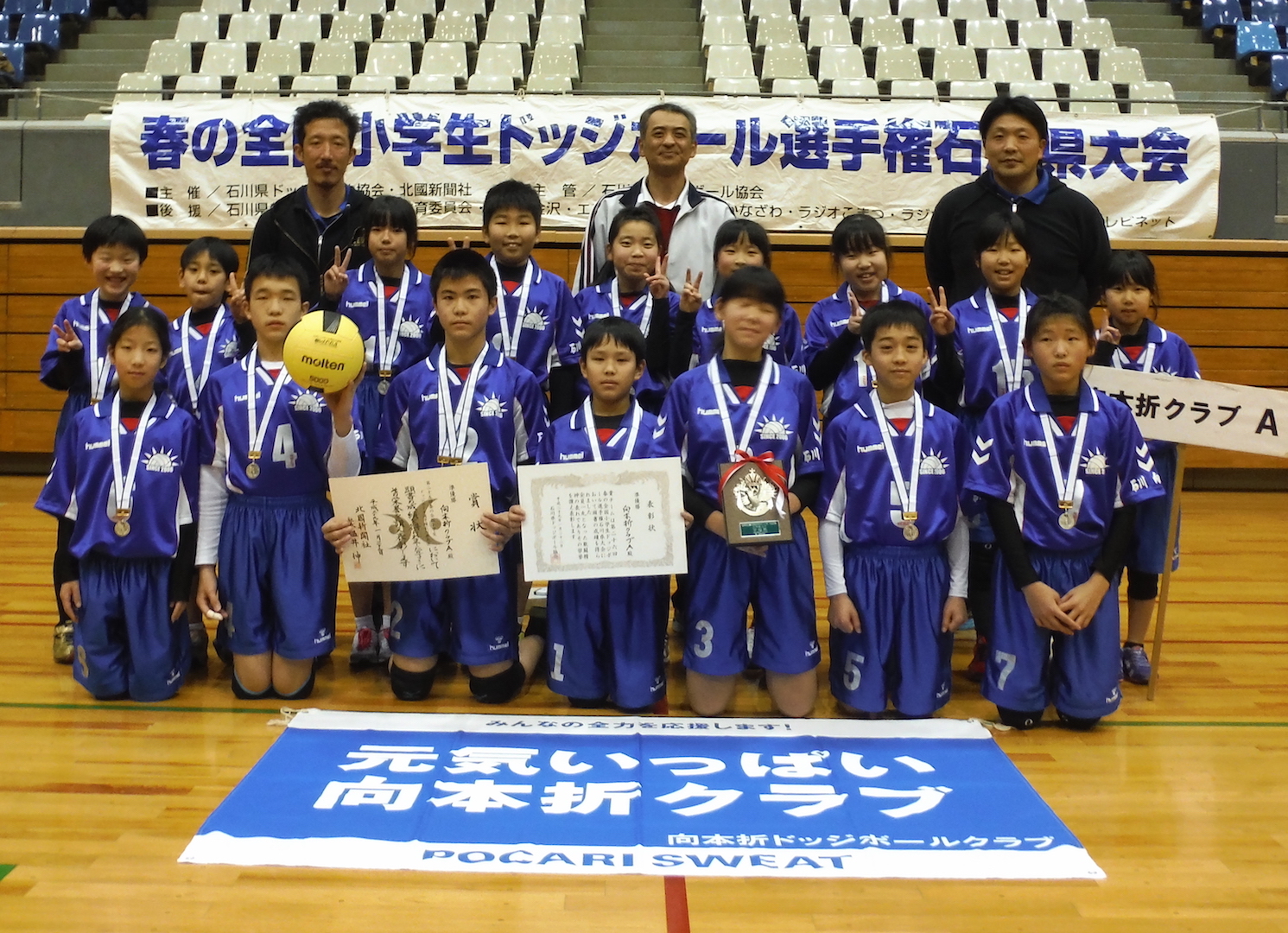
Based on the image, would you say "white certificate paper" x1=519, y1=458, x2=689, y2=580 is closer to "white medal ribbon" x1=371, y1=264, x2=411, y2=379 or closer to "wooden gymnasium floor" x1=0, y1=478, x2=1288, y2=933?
"wooden gymnasium floor" x1=0, y1=478, x2=1288, y2=933

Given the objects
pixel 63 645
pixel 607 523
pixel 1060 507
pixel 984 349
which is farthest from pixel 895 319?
pixel 63 645

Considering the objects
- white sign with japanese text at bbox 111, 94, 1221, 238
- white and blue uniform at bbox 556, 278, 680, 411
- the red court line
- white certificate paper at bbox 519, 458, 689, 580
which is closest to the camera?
the red court line

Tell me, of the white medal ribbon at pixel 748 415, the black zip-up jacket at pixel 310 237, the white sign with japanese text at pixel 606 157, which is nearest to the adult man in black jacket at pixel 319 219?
the black zip-up jacket at pixel 310 237

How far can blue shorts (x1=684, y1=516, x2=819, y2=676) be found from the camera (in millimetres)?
3422

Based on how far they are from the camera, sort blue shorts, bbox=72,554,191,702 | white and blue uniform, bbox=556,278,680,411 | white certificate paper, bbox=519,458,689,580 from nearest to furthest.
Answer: white certificate paper, bbox=519,458,689,580 → blue shorts, bbox=72,554,191,702 → white and blue uniform, bbox=556,278,680,411

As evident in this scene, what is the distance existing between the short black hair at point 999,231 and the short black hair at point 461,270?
1681 millimetres

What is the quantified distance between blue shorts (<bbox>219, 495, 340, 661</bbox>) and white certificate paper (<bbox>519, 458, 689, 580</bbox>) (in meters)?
0.79

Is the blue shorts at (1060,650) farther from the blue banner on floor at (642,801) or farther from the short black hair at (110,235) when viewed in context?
the short black hair at (110,235)

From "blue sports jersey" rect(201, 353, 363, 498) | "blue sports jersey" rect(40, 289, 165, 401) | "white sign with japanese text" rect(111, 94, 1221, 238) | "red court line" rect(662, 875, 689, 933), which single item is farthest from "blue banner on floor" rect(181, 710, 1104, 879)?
"white sign with japanese text" rect(111, 94, 1221, 238)

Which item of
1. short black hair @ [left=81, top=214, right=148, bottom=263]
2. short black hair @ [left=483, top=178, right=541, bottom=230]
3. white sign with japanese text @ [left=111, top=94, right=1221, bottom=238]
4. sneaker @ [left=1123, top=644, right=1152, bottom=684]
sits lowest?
sneaker @ [left=1123, top=644, right=1152, bottom=684]

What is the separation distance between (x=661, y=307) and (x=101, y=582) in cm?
205

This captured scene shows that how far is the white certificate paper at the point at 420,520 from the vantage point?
337cm

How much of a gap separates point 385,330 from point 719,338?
4.04 ft

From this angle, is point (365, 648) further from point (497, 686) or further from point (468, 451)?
point (468, 451)
